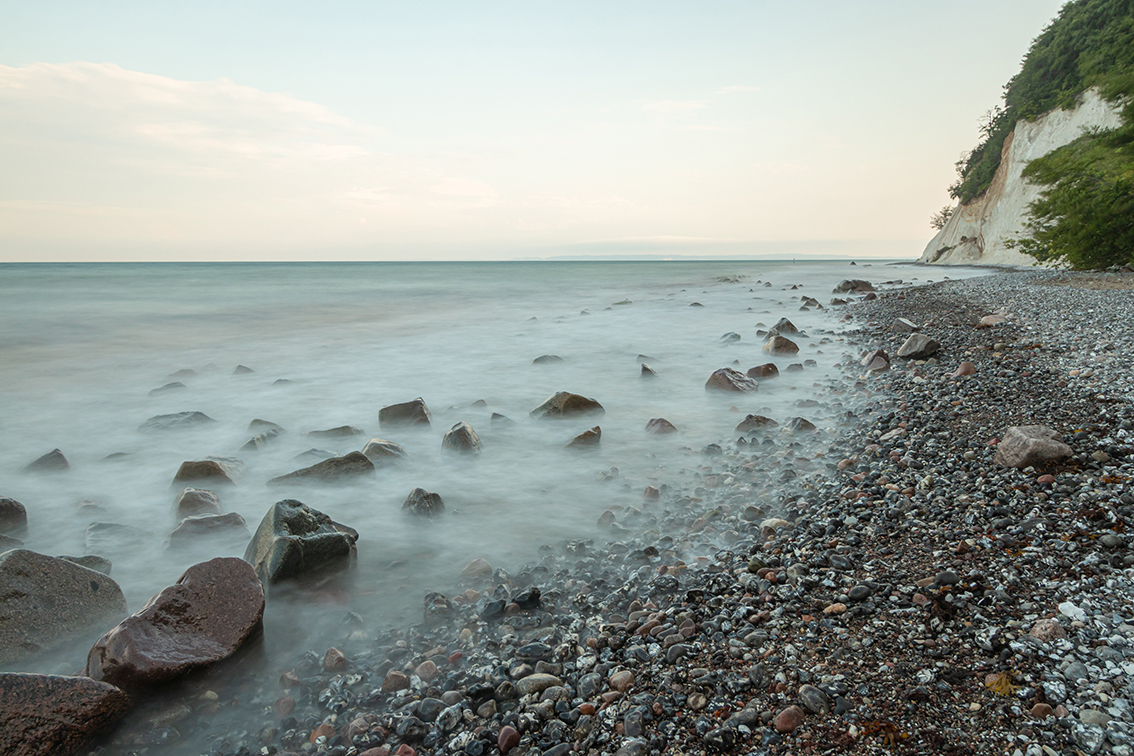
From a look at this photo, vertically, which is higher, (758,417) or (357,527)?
(758,417)

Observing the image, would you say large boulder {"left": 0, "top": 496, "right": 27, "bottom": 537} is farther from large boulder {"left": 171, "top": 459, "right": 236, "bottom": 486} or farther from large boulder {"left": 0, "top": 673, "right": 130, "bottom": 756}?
large boulder {"left": 0, "top": 673, "right": 130, "bottom": 756}

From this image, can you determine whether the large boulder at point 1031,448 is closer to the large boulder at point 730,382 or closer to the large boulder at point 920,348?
the large boulder at point 730,382

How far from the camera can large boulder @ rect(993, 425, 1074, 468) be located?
377cm

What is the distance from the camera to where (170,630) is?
2.83m

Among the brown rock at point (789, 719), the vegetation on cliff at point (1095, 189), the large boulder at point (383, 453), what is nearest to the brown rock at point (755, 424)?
the large boulder at point (383, 453)

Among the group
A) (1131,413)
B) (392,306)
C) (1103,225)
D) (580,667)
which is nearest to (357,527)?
(580,667)

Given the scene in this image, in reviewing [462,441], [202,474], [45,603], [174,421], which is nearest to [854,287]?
[462,441]

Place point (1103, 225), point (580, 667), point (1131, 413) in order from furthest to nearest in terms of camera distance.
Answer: point (1103, 225)
point (1131, 413)
point (580, 667)

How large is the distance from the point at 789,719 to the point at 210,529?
442 cm

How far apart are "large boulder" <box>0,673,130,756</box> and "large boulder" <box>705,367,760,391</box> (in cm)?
751

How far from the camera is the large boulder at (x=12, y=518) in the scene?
4.51 m

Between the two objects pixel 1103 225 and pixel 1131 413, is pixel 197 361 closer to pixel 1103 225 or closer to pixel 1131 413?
pixel 1131 413

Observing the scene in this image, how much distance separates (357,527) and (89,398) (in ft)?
26.0

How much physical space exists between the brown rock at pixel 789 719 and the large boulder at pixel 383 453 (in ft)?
15.2
